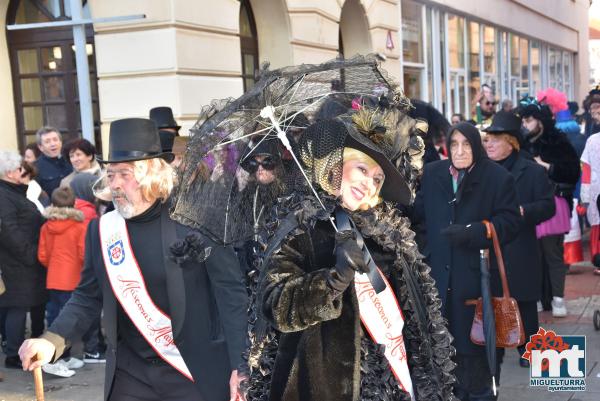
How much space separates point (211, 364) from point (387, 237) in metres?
0.98

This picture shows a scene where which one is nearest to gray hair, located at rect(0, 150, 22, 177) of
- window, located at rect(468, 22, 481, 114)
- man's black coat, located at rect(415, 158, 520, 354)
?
man's black coat, located at rect(415, 158, 520, 354)

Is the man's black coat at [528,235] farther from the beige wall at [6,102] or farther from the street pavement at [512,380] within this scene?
the beige wall at [6,102]

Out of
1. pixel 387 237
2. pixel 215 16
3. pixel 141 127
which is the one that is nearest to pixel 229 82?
pixel 215 16

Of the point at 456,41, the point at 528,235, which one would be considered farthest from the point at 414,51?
the point at 528,235

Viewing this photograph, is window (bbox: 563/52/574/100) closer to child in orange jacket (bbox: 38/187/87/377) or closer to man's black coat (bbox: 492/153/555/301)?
man's black coat (bbox: 492/153/555/301)

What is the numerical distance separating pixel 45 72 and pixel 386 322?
875 centimetres

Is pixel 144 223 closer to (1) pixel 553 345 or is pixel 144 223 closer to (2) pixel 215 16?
(1) pixel 553 345

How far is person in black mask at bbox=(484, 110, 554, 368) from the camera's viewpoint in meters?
5.86

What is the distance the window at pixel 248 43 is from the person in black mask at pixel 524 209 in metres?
5.96

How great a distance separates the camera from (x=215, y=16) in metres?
10.6

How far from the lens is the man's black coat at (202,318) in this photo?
3477 millimetres

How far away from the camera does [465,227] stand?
5203 millimetres

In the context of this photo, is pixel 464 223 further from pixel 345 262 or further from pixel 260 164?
pixel 345 262

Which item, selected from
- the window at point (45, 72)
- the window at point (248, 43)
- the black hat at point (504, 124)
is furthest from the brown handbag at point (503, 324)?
the window at point (248, 43)
